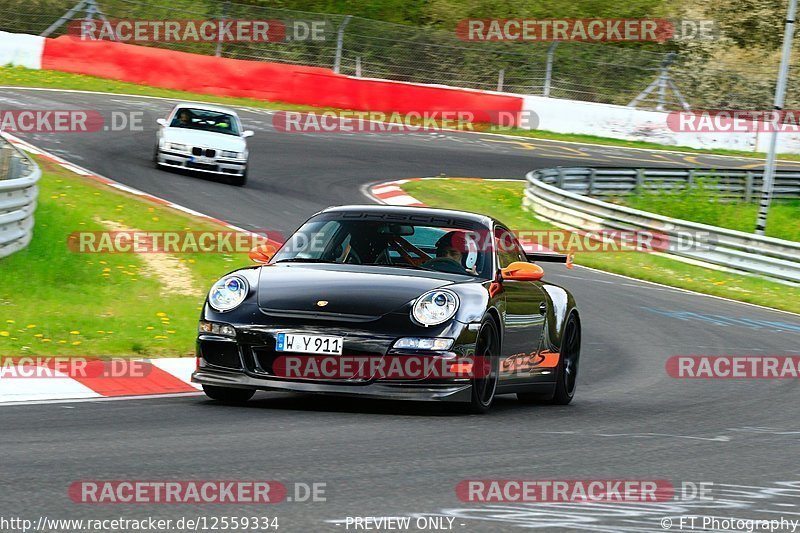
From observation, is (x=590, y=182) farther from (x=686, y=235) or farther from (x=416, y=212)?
(x=416, y=212)

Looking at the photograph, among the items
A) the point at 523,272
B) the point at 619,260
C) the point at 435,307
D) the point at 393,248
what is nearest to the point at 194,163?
the point at 619,260

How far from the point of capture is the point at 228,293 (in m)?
8.23

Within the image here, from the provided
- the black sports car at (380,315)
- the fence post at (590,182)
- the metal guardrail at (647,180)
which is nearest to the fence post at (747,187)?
the metal guardrail at (647,180)

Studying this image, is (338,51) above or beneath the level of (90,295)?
above

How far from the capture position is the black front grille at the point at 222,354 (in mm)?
7988

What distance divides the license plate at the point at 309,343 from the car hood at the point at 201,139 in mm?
14662

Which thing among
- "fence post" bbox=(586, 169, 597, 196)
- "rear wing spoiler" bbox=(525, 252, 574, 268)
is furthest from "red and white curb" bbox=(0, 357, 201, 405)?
"fence post" bbox=(586, 169, 597, 196)

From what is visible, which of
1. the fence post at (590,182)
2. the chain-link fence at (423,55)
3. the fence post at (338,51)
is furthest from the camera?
the fence post at (338,51)

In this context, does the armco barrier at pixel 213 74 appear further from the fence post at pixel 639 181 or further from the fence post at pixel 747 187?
the fence post at pixel 747 187

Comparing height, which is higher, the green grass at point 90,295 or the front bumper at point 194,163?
the green grass at point 90,295

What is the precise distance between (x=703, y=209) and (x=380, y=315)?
2041 centimetres

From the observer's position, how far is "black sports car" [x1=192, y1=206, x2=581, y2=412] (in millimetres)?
7844

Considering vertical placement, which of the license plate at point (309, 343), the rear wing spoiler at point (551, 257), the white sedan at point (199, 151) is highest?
the rear wing spoiler at point (551, 257)

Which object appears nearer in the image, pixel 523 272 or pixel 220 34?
pixel 523 272
